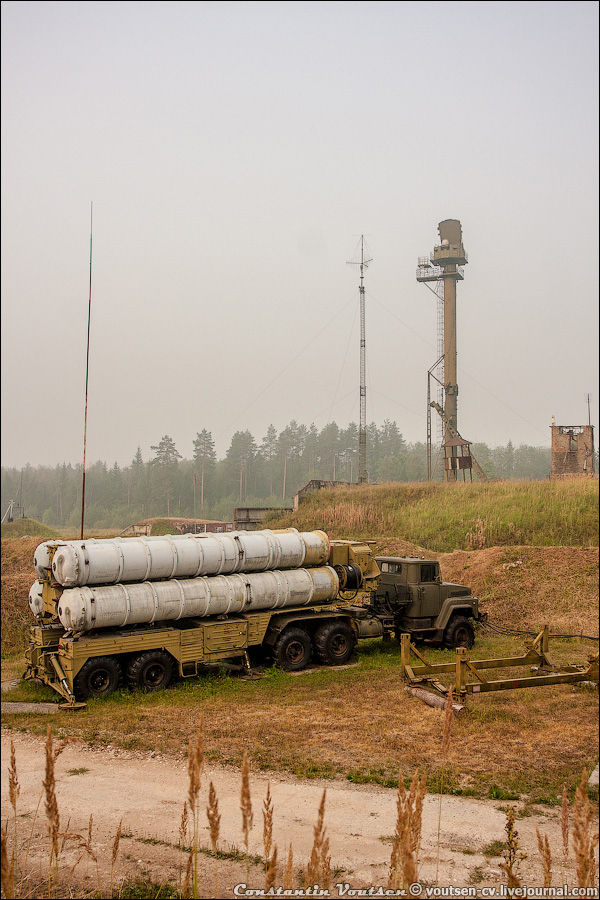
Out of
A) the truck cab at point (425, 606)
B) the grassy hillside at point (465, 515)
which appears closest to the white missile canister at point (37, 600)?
the truck cab at point (425, 606)

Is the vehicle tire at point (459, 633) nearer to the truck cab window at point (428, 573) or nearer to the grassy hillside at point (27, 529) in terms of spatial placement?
the truck cab window at point (428, 573)

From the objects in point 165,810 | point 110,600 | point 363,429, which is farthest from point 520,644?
point 363,429

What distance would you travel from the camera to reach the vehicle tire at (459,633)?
15508mm

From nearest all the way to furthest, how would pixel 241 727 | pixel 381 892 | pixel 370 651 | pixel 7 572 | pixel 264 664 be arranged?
1. pixel 381 892
2. pixel 241 727
3. pixel 264 664
4. pixel 370 651
5. pixel 7 572

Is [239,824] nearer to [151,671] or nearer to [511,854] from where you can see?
[511,854]

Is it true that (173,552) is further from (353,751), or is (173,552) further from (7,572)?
(7,572)

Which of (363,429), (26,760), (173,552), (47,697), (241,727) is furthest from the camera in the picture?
(363,429)

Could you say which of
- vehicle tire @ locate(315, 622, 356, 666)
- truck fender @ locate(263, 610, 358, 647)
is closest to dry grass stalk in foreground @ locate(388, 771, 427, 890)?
truck fender @ locate(263, 610, 358, 647)

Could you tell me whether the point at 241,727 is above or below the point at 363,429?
below

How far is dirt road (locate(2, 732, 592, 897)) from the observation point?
5180mm

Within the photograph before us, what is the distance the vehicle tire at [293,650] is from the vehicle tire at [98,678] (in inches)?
129

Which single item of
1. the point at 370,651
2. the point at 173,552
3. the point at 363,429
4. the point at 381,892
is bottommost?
the point at 370,651

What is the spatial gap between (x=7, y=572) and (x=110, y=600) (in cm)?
1411

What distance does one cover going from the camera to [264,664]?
567 inches
